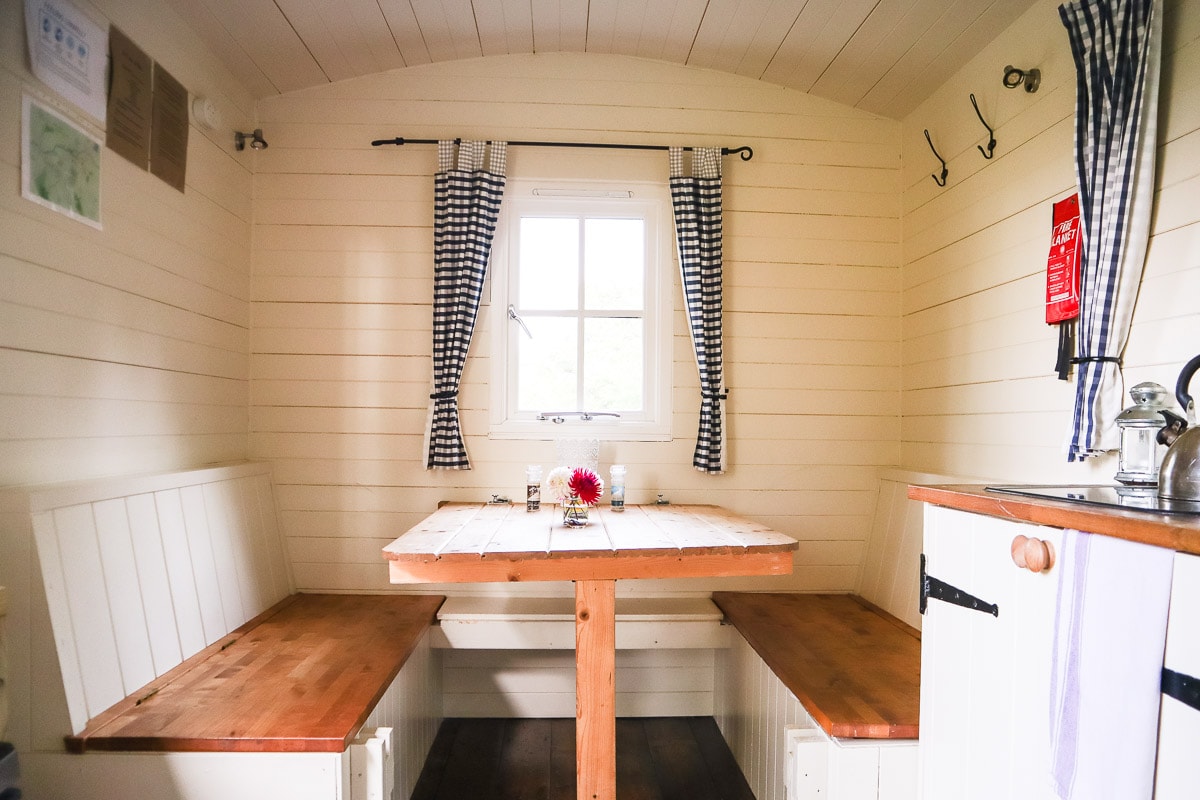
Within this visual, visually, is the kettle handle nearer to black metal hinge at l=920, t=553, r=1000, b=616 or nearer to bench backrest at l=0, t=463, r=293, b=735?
black metal hinge at l=920, t=553, r=1000, b=616

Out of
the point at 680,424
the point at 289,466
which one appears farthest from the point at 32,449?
the point at 680,424

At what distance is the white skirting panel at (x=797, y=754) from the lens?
162cm

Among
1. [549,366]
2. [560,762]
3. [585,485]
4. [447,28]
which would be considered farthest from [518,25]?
[560,762]

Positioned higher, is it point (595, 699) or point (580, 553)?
point (580, 553)

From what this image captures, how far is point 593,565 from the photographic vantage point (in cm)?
178

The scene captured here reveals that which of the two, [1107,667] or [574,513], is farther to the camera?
[574,513]

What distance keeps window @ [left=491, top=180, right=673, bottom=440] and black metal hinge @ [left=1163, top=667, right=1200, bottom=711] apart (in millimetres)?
2024

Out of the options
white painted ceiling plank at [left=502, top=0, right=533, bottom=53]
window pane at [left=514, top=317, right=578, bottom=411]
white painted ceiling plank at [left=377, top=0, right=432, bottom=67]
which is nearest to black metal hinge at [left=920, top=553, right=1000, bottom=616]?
window pane at [left=514, top=317, right=578, bottom=411]

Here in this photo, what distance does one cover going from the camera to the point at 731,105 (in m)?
2.84

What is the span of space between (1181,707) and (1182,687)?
3 cm

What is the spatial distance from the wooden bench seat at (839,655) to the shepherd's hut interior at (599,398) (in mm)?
17

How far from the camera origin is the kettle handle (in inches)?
48.2

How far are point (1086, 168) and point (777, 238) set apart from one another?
1.23 meters

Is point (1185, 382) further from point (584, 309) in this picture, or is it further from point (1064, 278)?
point (584, 309)
